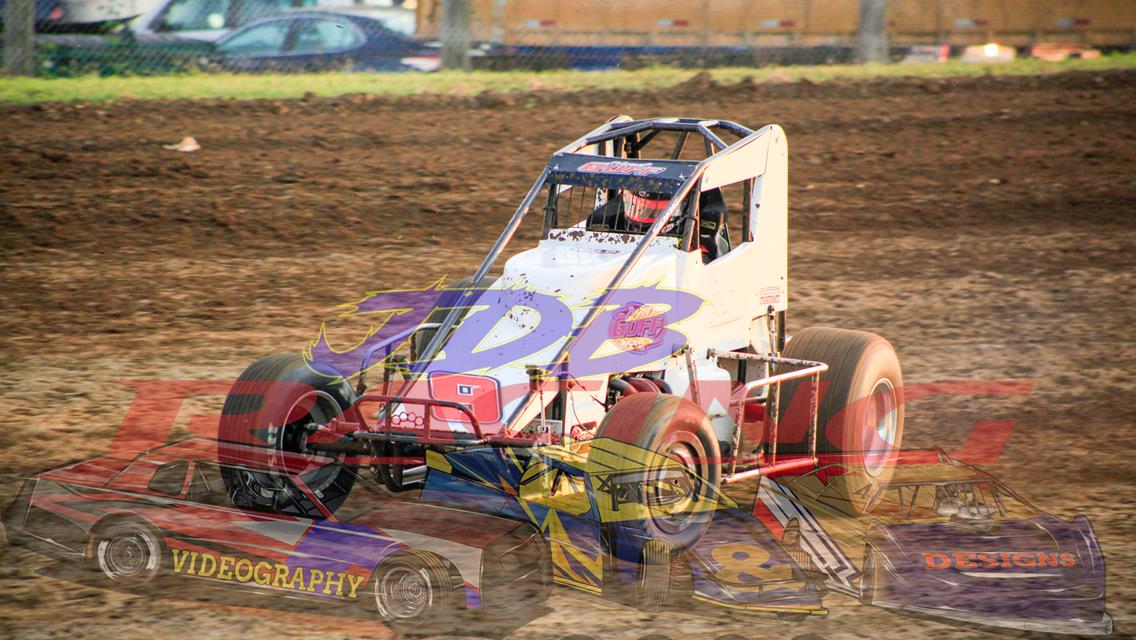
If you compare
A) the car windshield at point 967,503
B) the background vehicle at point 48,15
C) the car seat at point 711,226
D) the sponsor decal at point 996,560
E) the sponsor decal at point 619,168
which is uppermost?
the background vehicle at point 48,15

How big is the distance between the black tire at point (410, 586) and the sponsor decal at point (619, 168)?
92.0 inches

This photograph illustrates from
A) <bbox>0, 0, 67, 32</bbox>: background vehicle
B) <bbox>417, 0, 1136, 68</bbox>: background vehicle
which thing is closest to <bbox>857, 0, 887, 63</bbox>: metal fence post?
<bbox>417, 0, 1136, 68</bbox>: background vehicle

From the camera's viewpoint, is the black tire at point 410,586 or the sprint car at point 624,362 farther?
the sprint car at point 624,362

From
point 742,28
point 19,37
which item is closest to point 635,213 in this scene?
point 19,37

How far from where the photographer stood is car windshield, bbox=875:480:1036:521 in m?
5.87

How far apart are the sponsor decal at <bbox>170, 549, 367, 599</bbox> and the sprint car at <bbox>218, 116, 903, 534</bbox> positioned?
59cm

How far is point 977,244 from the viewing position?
1187 centimetres

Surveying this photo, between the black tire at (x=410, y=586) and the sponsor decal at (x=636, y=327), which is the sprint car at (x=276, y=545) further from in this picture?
the sponsor decal at (x=636, y=327)

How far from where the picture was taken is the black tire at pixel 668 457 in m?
5.17

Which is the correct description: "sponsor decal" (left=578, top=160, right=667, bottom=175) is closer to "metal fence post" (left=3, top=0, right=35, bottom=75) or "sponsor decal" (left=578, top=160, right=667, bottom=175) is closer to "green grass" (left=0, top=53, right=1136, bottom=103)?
"green grass" (left=0, top=53, right=1136, bottom=103)

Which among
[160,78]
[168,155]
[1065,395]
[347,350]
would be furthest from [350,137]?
[1065,395]

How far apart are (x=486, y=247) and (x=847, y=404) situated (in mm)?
5650

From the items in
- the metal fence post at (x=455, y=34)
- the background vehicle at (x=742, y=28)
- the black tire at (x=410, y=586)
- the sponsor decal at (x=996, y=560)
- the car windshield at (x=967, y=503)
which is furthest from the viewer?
the background vehicle at (x=742, y=28)

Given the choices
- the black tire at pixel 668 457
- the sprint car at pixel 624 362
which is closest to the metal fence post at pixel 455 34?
the sprint car at pixel 624 362
